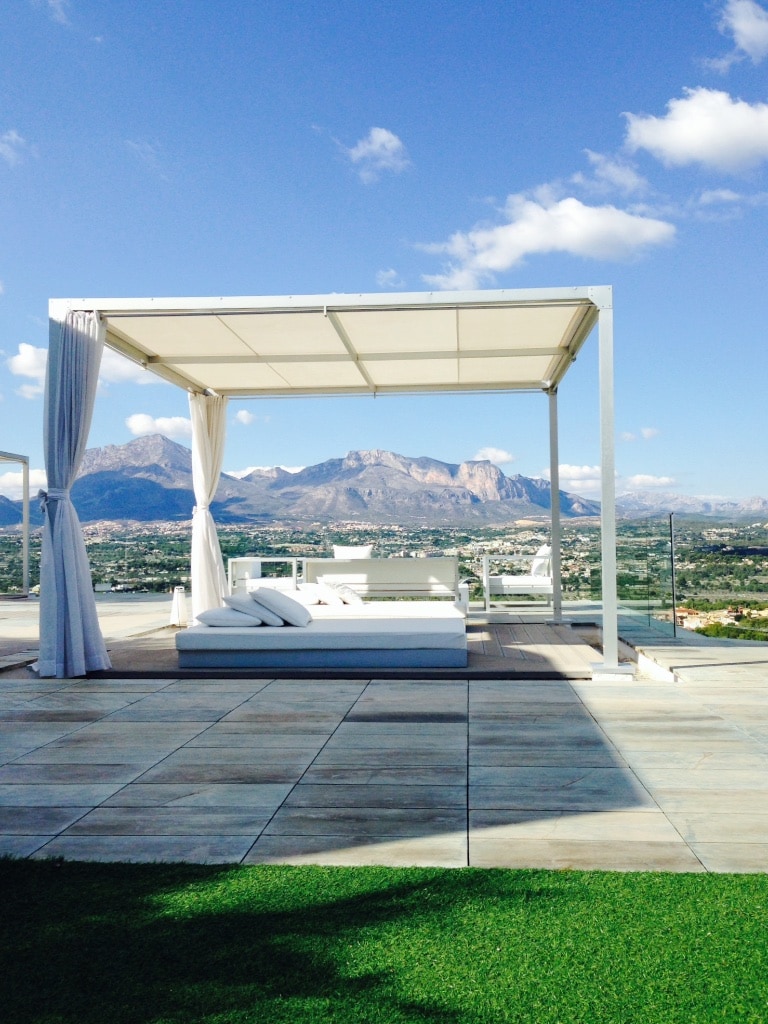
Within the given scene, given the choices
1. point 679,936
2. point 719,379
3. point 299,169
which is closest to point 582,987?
point 679,936

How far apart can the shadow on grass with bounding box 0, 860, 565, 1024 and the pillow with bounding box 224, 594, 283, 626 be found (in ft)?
13.0

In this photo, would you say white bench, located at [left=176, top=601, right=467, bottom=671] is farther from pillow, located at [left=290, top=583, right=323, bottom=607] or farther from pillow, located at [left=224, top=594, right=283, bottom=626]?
pillow, located at [left=290, top=583, right=323, bottom=607]

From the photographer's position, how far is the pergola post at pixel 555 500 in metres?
9.52

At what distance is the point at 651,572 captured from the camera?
7.64m

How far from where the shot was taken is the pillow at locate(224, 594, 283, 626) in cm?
676

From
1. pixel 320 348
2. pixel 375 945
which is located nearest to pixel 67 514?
pixel 320 348

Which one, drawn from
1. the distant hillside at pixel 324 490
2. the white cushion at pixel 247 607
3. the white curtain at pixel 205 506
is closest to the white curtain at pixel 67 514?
the white cushion at pixel 247 607

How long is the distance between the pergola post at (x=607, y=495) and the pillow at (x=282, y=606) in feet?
7.52

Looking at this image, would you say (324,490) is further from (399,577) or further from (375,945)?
(375,945)

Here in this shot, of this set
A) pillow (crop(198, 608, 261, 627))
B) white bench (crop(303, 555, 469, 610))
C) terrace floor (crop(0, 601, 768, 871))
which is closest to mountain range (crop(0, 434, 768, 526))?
white bench (crop(303, 555, 469, 610))

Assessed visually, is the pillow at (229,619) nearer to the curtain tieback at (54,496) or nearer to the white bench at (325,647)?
the white bench at (325,647)

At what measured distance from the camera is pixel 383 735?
4.47 metres

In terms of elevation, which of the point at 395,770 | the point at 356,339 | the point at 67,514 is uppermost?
the point at 356,339

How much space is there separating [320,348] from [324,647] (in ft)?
9.26
